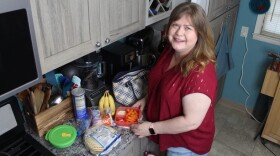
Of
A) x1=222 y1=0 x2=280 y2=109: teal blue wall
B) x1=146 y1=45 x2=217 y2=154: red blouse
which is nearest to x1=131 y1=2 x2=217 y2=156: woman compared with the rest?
x1=146 y1=45 x2=217 y2=154: red blouse

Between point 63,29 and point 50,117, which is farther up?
point 63,29

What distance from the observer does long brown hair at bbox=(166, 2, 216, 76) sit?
114cm

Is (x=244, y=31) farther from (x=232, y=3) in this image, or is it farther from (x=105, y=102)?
(x=105, y=102)

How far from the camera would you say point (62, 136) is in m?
1.22

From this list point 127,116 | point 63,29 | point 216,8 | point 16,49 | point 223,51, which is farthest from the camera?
point 223,51

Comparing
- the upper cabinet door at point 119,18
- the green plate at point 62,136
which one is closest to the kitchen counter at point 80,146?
the green plate at point 62,136

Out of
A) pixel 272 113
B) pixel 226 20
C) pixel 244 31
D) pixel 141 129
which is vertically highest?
pixel 226 20

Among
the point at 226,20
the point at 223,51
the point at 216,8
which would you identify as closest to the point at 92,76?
the point at 216,8

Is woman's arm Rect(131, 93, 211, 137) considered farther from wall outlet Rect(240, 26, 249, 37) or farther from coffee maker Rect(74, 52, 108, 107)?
wall outlet Rect(240, 26, 249, 37)

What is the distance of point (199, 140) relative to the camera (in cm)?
135

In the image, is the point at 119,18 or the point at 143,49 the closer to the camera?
the point at 119,18

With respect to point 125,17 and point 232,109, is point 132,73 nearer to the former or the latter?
point 125,17

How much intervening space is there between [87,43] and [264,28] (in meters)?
1.89

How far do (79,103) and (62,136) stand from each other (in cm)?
18
